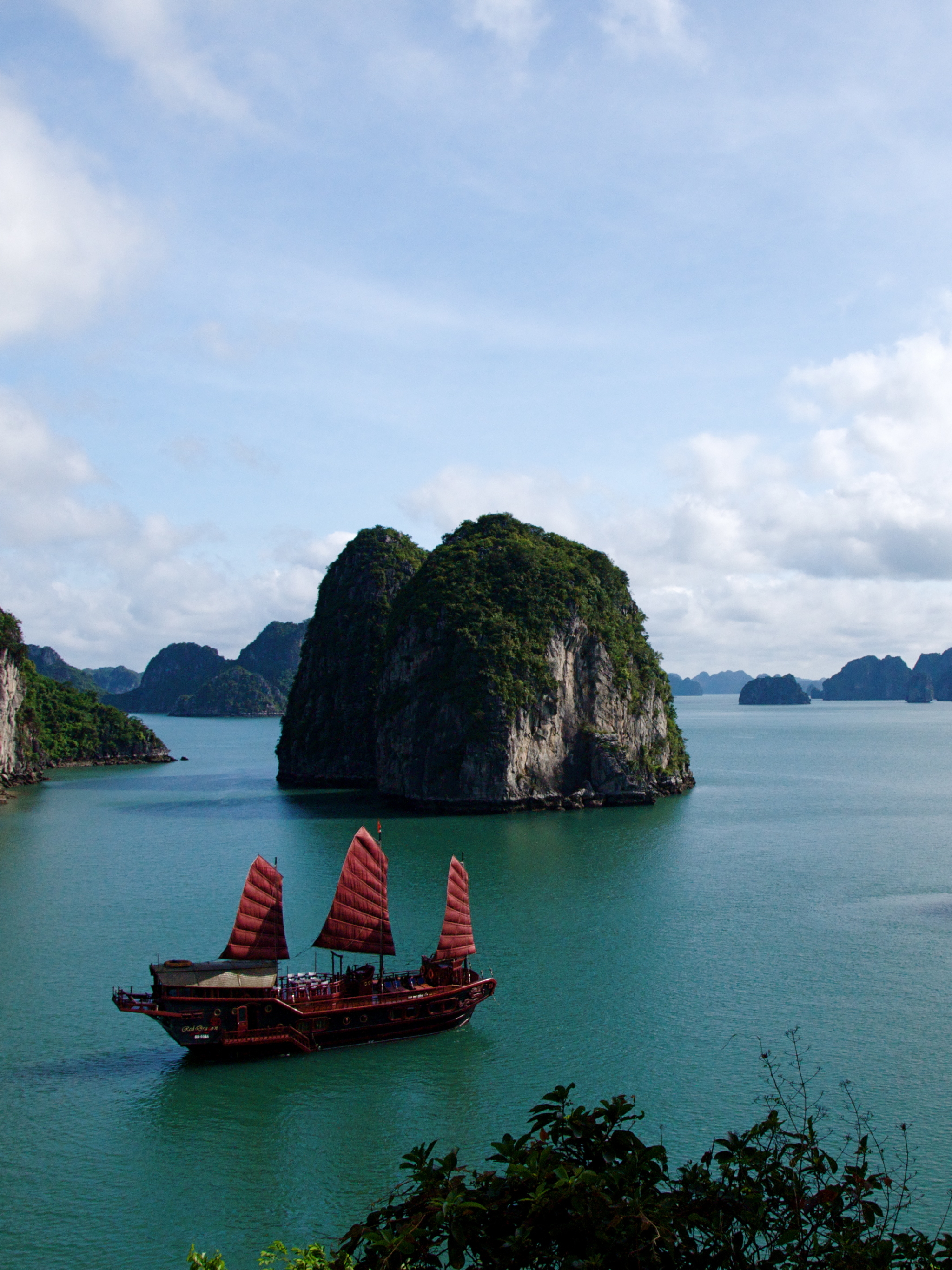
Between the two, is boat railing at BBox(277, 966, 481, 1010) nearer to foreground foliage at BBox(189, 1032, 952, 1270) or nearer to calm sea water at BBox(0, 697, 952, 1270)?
calm sea water at BBox(0, 697, 952, 1270)

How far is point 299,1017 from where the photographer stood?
96.0 feet

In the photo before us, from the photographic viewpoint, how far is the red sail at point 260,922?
30.5 metres

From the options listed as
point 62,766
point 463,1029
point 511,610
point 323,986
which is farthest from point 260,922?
point 62,766

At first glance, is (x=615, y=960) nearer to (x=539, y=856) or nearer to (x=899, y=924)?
(x=899, y=924)

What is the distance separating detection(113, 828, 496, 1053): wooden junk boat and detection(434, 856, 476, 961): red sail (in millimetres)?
35

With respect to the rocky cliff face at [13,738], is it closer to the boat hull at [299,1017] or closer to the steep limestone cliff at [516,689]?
the steep limestone cliff at [516,689]

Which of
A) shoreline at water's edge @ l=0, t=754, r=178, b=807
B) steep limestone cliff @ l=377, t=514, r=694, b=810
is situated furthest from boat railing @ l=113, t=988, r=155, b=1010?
shoreline at water's edge @ l=0, t=754, r=178, b=807

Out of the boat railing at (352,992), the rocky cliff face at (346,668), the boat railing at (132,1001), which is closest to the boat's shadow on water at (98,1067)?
the boat railing at (132,1001)

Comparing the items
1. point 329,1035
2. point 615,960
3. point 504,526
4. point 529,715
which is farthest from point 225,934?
point 504,526

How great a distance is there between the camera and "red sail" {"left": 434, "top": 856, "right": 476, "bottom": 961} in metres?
32.2

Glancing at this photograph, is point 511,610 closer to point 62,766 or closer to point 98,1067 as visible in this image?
point 98,1067

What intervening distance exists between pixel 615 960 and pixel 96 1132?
19.0 meters

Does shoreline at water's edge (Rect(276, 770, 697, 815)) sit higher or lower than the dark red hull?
higher

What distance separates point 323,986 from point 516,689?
49227mm
